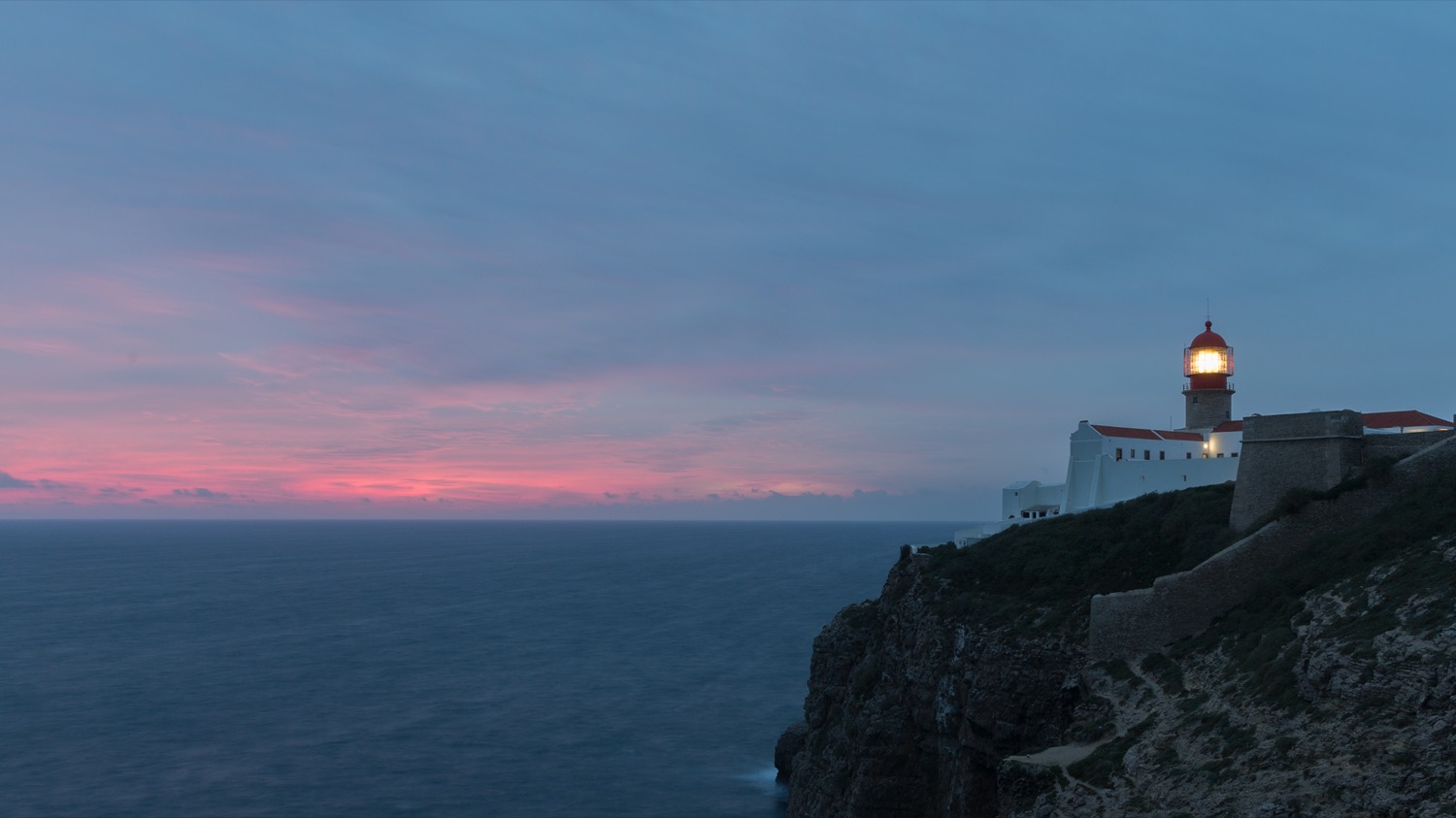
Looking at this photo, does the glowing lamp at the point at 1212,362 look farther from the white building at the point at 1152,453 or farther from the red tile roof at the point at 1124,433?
the red tile roof at the point at 1124,433

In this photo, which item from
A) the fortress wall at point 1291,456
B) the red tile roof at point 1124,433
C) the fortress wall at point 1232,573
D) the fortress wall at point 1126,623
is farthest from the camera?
the red tile roof at point 1124,433

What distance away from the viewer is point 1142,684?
30891 millimetres

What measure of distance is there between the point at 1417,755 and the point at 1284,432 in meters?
20.7

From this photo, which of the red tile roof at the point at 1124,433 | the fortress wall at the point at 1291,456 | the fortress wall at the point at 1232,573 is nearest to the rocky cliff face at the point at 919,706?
the fortress wall at the point at 1232,573

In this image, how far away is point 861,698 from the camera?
4528cm

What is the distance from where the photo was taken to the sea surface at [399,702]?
55562 mm

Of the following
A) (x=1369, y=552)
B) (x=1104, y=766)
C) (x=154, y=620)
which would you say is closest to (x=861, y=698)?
(x=1104, y=766)

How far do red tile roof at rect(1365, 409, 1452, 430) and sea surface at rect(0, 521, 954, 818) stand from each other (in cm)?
3983

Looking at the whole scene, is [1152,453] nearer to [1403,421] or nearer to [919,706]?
[1403,421]

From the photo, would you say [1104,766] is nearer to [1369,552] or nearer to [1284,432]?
[1369,552]

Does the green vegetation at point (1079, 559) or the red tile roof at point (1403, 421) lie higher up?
the red tile roof at point (1403, 421)

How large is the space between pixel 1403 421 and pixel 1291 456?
23118mm

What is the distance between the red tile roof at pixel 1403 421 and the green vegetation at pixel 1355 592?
25124 millimetres

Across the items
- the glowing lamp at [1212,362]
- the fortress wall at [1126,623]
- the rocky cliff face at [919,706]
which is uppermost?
the glowing lamp at [1212,362]
